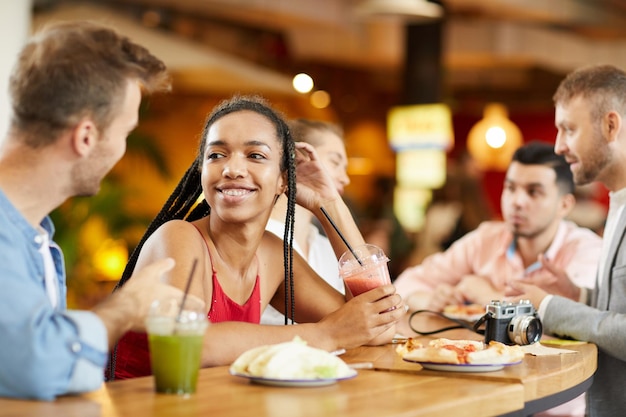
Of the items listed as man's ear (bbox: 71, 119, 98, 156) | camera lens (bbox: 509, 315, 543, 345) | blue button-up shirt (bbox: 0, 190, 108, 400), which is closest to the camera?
blue button-up shirt (bbox: 0, 190, 108, 400)

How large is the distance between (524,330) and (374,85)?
12.5 metres

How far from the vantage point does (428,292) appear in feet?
12.5

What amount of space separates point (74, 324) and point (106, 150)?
34 centimetres

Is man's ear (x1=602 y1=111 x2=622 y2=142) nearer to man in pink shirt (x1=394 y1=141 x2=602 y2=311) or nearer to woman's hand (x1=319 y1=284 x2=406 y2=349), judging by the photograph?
man in pink shirt (x1=394 y1=141 x2=602 y2=311)

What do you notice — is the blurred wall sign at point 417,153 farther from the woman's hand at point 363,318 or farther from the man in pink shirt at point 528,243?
the woman's hand at point 363,318

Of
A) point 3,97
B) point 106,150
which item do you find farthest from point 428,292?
point 3,97

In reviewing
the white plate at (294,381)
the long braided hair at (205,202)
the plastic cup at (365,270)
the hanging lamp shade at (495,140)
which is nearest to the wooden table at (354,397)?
the white plate at (294,381)

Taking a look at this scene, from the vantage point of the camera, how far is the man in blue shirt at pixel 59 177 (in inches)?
62.1

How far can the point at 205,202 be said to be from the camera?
269 centimetres

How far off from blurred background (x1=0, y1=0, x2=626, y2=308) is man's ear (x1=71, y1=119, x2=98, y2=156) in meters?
3.98

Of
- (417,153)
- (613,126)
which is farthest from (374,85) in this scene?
(613,126)

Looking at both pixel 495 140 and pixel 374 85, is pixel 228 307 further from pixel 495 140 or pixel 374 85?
pixel 374 85

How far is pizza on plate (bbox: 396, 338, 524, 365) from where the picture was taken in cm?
199

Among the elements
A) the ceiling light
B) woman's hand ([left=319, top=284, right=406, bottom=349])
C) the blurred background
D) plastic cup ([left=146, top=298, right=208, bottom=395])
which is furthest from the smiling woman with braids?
the ceiling light
